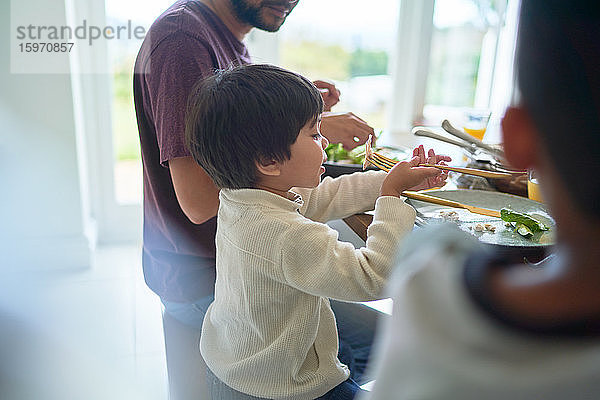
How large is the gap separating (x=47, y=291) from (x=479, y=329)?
7.83 ft

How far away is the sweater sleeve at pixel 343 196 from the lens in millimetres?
1178

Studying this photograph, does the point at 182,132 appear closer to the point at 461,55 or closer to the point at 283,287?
the point at 283,287

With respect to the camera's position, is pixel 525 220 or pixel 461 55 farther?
pixel 461 55

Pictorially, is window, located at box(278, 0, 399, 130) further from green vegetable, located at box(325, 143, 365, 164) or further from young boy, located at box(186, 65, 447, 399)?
young boy, located at box(186, 65, 447, 399)

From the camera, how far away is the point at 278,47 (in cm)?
288

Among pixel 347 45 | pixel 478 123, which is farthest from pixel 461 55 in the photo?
pixel 478 123

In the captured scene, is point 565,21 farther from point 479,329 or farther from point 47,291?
point 47,291

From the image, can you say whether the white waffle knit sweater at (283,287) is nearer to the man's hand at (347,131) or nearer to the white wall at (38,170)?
the man's hand at (347,131)

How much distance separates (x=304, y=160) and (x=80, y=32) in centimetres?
196

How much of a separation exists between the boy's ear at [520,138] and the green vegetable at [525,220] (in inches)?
23.7

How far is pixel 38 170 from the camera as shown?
2.45 m

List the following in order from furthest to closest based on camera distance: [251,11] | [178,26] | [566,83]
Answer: [251,11]
[178,26]
[566,83]

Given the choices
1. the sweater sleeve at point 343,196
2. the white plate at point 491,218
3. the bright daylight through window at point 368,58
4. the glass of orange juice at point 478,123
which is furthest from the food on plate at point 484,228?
the bright daylight through window at point 368,58

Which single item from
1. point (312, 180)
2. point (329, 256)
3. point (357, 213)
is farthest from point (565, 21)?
point (357, 213)
